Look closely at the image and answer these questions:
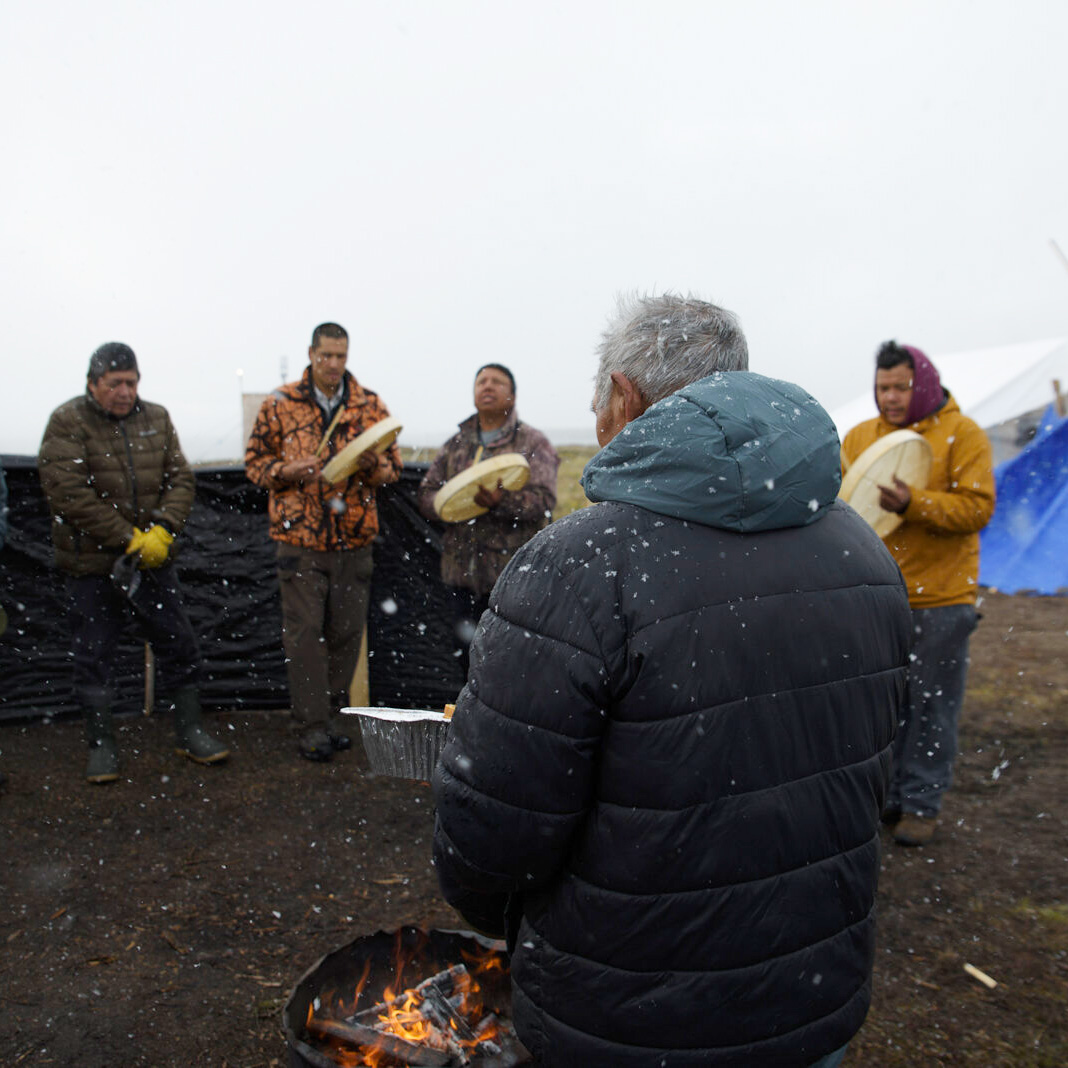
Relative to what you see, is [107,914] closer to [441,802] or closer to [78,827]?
[78,827]

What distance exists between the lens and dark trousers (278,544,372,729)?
5047 mm

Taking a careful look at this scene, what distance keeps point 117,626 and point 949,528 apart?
13.9ft

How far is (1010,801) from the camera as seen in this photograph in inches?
182

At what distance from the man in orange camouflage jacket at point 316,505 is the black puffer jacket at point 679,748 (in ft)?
11.9

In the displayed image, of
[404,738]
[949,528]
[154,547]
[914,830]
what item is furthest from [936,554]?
[154,547]

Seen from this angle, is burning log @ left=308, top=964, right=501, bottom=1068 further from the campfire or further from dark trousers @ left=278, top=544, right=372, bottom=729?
dark trousers @ left=278, top=544, right=372, bottom=729

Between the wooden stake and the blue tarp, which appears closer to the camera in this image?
the wooden stake

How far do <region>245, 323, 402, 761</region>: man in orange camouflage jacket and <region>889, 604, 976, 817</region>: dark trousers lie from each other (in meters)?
2.96

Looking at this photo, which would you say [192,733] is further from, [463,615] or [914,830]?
[914,830]

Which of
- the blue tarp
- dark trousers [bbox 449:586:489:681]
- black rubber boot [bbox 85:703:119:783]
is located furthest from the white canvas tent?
black rubber boot [bbox 85:703:119:783]

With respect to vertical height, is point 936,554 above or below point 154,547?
above

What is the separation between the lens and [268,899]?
142 inches

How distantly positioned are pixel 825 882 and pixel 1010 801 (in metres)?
3.86

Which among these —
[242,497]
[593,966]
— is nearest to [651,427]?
[593,966]
